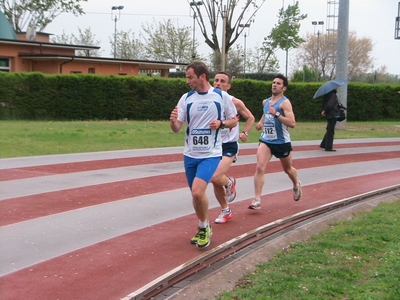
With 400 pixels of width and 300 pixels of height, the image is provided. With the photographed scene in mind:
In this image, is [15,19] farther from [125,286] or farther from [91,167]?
[125,286]

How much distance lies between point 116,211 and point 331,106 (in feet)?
37.2

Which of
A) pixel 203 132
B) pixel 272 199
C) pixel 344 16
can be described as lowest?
pixel 272 199

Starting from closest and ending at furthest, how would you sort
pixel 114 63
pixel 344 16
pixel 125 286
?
pixel 125 286
pixel 344 16
pixel 114 63

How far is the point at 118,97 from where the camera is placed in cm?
3070

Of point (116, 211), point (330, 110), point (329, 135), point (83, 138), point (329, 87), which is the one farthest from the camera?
point (83, 138)

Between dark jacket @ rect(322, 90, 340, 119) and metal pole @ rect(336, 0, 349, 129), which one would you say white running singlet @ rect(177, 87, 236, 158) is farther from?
metal pole @ rect(336, 0, 349, 129)

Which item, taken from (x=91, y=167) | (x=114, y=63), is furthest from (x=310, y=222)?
(x=114, y=63)

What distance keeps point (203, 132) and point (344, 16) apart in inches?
828

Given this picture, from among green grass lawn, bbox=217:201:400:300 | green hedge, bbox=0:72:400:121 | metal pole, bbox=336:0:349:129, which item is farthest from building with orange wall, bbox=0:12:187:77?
green grass lawn, bbox=217:201:400:300

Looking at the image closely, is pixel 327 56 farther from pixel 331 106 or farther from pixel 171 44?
pixel 331 106

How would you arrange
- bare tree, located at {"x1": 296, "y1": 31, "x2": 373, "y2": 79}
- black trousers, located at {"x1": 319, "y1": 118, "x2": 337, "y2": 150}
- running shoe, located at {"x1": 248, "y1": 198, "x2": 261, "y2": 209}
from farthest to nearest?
bare tree, located at {"x1": 296, "y1": 31, "x2": 373, "y2": 79} < black trousers, located at {"x1": 319, "y1": 118, "x2": 337, "y2": 150} < running shoe, located at {"x1": 248, "y1": 198, "x2": 261, "y2": 209}

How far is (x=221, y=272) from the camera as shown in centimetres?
650

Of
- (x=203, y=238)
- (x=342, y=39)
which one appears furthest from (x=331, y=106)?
(x=203, y=238)

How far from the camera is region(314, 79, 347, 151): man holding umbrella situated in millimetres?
19031
